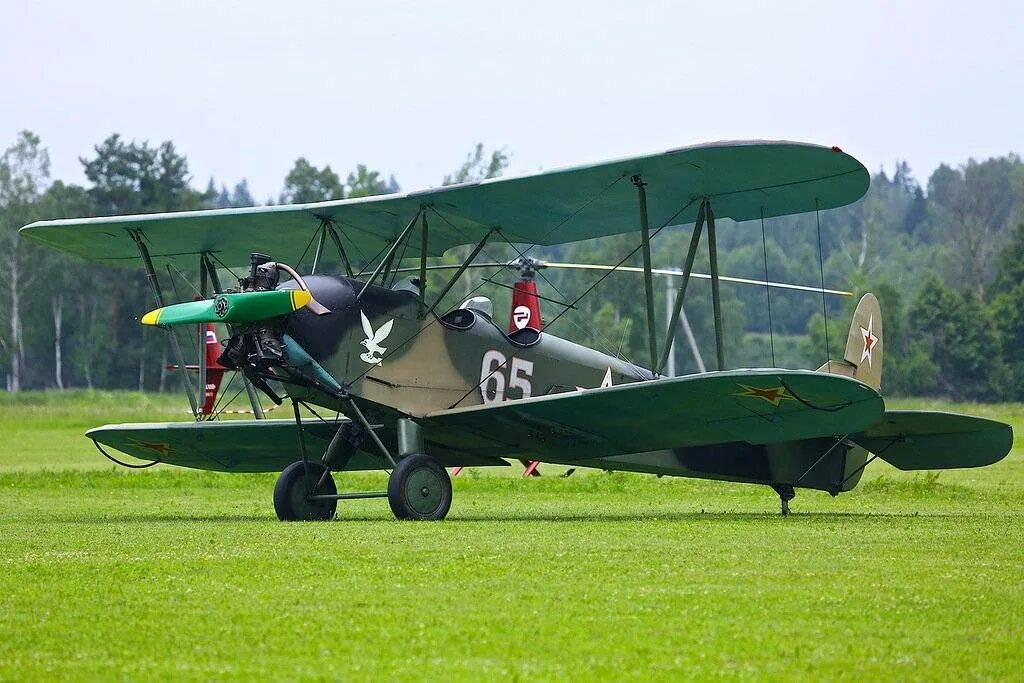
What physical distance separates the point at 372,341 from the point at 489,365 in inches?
56.8

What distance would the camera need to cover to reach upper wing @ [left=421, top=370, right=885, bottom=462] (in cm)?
1273

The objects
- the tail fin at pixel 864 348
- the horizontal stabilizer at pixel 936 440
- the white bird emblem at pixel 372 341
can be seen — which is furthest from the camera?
the tail fin at pixel 864 348

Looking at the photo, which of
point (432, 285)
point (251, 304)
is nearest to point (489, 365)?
point (251, 304)

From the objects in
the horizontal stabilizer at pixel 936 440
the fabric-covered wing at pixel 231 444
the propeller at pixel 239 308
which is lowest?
the fabric-covered wing at pixel 231 444

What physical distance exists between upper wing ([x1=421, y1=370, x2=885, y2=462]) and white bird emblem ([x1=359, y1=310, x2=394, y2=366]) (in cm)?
80

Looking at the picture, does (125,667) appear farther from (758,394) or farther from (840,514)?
(840,514)

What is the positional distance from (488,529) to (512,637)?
220 inches

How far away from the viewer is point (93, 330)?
7769 centimetres

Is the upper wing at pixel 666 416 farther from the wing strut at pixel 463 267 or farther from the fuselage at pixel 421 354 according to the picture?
the wing strut at pixel 463 267

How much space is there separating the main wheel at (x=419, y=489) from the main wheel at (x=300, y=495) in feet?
4.09

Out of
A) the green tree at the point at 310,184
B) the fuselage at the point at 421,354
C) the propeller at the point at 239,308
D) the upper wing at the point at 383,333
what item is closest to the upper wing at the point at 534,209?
the fuselage at the point at 421,354

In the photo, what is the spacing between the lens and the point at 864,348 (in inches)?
634

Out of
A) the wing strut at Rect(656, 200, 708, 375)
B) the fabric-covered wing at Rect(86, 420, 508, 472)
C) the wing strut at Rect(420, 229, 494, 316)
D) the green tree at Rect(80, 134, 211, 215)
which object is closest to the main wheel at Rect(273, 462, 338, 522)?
the fabric-covered wing at Rect(86, 420, 508, 472)

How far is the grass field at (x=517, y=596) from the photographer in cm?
645
